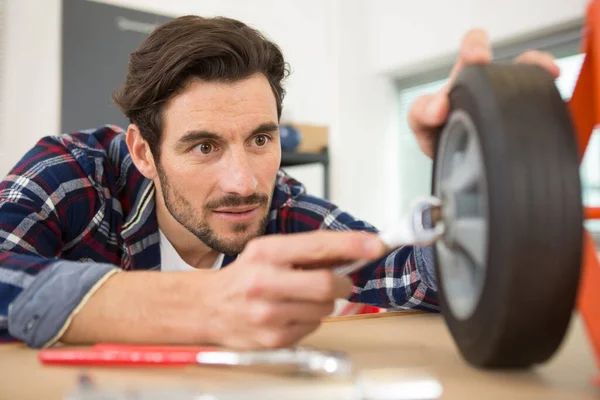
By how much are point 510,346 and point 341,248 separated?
184mm

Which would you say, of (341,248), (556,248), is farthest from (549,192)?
(341,248)

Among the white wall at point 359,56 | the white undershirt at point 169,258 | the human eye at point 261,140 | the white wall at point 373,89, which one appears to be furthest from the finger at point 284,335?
the white wall at point 373,89

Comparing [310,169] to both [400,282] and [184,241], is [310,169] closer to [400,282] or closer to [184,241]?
[184,241]

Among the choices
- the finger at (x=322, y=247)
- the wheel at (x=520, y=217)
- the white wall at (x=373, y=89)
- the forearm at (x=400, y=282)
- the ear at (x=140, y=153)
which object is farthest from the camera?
the white wall at (x=373, y=89)

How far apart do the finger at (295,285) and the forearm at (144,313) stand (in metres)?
0.10

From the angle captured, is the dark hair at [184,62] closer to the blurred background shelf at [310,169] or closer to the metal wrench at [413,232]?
the metal wrench at [413,232]

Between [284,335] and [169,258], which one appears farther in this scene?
[169,258]

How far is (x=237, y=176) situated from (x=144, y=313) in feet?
1.80

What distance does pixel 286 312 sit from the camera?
0.60 m

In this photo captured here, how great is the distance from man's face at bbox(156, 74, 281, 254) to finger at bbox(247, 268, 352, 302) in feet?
1.98

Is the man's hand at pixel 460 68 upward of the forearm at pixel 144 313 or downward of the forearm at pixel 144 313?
upward

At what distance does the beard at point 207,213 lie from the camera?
4.03ft

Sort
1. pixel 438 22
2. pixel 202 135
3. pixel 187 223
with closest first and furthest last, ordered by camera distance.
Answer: pixel 202 135, pixel 187 223, pixel 438 22

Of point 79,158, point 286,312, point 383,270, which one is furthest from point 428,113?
point 79,158
